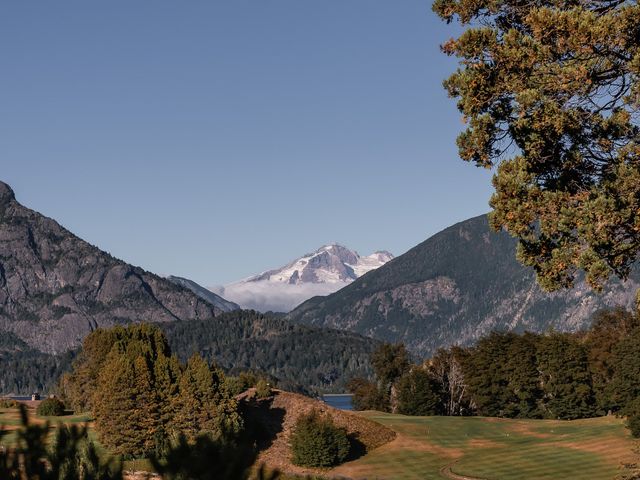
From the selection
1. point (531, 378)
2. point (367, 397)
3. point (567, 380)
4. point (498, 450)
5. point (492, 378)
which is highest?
point (492, 378)

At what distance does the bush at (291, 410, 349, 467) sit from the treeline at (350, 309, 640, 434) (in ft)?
122

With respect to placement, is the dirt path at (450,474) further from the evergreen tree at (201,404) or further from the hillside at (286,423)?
the evergreen tree at (201,404)

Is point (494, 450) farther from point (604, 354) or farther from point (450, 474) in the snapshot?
point (604, 354)

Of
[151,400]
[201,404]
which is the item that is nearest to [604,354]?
[201,404]

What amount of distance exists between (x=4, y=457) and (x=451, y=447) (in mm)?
80973

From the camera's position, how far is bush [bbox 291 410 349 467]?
3211 inches

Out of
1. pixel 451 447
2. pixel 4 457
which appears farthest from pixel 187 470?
pixel 451 447

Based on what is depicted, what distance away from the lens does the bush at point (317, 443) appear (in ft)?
268

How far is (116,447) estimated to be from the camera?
77.0 m

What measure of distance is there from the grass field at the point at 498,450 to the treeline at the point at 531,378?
388 inches

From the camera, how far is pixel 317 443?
81.9m

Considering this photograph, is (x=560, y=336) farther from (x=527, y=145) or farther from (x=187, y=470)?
(x=187, y=470)

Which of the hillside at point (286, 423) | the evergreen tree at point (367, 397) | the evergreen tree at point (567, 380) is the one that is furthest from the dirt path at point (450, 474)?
the evergreen tree at point (367, 397)

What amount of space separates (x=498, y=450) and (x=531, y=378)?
35.1 metres
